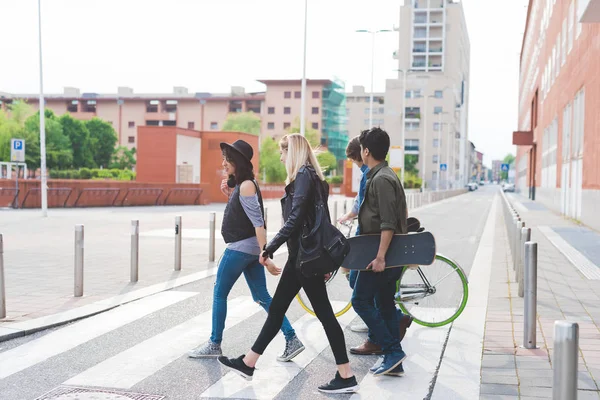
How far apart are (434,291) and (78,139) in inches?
3566

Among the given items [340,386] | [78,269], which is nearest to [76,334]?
[78,269]

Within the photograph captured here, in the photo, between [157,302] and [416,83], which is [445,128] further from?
[157,302]

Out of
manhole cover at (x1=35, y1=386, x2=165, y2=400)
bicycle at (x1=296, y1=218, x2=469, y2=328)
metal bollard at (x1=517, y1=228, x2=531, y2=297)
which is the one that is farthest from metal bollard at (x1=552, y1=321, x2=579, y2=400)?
metal bollard at (x1=517, y1=228, x2=531, y2=297)

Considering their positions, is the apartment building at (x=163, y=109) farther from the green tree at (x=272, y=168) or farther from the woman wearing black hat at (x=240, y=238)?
the woman wearing black hat at (x=240, y=238)

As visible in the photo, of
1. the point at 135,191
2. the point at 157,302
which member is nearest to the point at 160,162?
the point at 135,191

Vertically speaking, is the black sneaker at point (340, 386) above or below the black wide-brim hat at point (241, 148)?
below

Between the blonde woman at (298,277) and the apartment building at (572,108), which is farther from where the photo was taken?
the apartment building at (572,108)

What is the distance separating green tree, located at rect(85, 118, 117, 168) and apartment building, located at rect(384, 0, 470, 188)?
43.9 meters

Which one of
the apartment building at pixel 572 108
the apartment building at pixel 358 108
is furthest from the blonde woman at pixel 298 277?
the apartment building at pixel 358 108

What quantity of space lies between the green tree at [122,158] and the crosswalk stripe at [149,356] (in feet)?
308

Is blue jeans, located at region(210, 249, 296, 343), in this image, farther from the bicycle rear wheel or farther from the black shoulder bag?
the bicycle rear wheel

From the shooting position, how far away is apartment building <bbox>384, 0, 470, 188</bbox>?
110062 millimetres

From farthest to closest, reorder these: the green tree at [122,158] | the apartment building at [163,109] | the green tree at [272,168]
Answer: the apartment building at [163,109], the green tree at [122,158], the green tree at [272,168]

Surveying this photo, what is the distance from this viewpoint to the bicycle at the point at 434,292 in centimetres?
624
